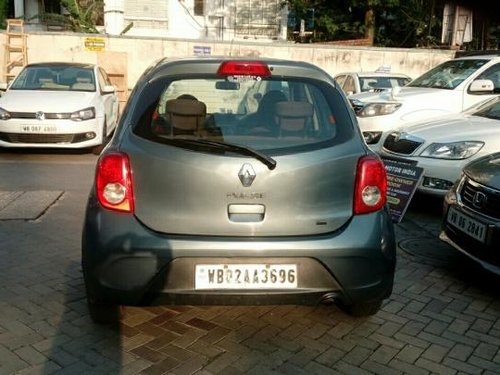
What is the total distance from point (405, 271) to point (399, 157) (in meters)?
2.10

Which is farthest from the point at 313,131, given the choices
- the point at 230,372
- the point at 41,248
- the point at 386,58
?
the point at 386,58

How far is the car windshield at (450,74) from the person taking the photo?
898 cm

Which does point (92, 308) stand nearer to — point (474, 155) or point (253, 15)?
point (474, 155)

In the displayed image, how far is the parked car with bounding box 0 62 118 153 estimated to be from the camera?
8852 millimetres

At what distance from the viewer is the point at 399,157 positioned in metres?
6.43

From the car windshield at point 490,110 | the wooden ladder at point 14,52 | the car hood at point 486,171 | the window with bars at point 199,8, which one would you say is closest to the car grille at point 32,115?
the car windshield at point 490,110

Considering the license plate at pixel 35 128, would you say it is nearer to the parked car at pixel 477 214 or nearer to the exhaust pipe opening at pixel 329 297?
the parked car at pixel 477 214

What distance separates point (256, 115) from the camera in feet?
11.1

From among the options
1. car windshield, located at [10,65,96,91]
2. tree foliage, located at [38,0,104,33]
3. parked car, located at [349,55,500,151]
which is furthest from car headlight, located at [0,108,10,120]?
tree foliage, located at [38,0,104,33]

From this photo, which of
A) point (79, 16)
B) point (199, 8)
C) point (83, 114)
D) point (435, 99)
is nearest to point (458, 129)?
point (435, 99)

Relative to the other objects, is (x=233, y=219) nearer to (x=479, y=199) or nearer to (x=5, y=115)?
(x=479, y=199)

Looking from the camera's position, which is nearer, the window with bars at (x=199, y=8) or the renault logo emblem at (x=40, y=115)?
the renault logo emblem at (x=40, y=115)

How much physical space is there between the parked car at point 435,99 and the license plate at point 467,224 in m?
3.86

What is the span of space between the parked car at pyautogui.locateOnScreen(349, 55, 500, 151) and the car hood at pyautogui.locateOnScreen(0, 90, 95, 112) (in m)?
4.51
